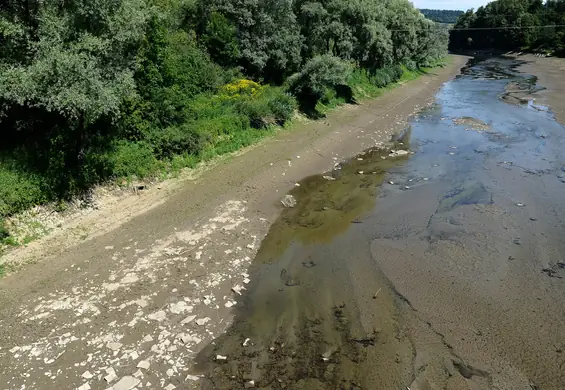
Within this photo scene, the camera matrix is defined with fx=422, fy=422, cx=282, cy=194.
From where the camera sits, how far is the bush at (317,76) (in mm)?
32125

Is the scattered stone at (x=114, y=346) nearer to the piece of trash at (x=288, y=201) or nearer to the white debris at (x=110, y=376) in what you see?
the white debris at (x=110, y=376)

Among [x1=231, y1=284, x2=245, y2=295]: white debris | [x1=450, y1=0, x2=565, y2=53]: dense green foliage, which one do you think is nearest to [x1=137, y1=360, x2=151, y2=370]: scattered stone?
[x1=231, y1=284, x2=245, y2=295]: white debris

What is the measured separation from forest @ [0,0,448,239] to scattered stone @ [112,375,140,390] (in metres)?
7.93

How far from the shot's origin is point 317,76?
32250mm

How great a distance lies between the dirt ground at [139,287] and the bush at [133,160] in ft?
3.87

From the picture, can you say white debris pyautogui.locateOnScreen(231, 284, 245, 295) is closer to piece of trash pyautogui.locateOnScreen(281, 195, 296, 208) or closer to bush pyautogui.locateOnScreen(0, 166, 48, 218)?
piece of trash pyautogui.locateOnScreen(281, 195, 296, 208)

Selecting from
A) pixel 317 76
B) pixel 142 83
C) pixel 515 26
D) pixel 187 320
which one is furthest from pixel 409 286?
pixel 515 26

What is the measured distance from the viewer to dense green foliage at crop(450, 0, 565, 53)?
99250 millimetres

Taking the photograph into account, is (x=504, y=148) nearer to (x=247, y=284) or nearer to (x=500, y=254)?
(x=500, y=254)

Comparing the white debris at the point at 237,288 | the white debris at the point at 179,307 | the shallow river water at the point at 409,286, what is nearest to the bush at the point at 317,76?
the shallow river water at the point at 409,286

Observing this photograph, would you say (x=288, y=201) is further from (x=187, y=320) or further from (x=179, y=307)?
(x=187, y=320)

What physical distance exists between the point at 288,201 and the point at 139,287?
8.67 metres

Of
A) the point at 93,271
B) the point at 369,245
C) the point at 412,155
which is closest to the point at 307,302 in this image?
the point at 369,245

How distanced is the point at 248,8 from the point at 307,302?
25581mm
